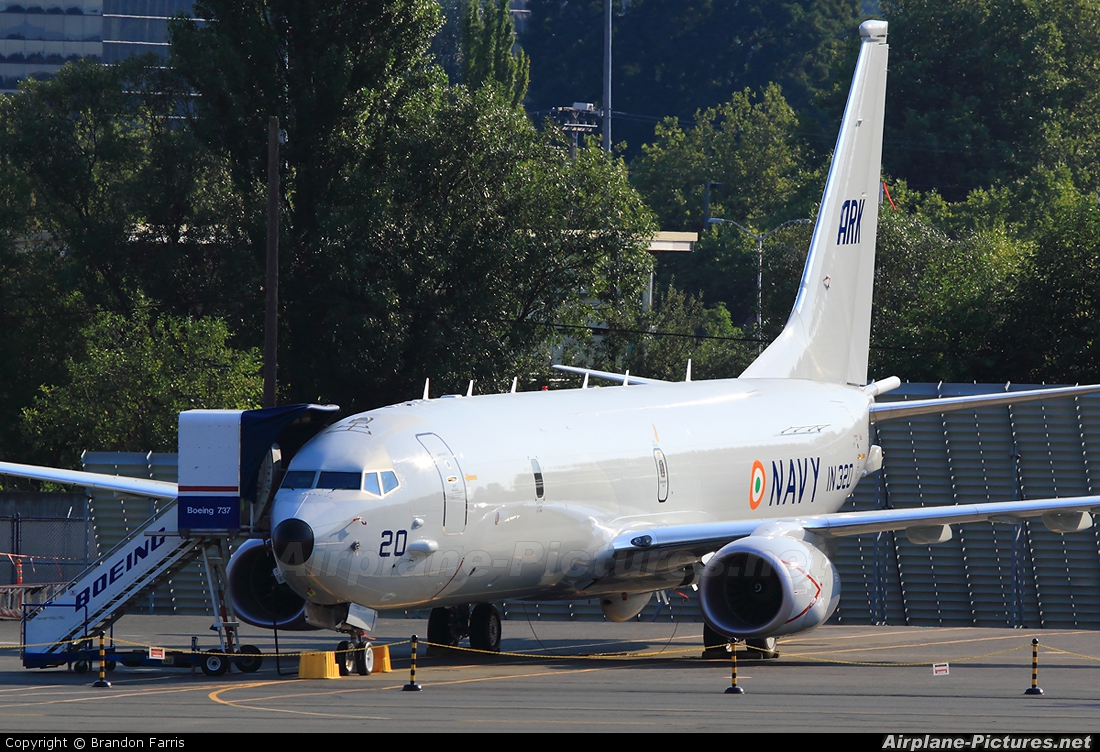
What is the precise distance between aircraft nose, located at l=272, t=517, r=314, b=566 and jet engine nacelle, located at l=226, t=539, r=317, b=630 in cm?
328

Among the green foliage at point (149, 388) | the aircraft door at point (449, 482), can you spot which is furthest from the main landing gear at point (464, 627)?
the green foliage at point (149, 388)

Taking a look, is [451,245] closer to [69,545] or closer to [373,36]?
[373,36]

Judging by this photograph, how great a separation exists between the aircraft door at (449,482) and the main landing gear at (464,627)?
456 cm

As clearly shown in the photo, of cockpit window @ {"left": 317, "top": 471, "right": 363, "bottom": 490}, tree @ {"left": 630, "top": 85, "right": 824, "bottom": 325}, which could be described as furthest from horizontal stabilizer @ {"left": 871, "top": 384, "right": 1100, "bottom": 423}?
tree @ {"left": 630, "top": 85, "right": 824, "bottom": 325}

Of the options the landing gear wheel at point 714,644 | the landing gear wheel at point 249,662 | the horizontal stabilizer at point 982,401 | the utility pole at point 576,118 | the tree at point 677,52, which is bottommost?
the landing gear wheel at point 714,644

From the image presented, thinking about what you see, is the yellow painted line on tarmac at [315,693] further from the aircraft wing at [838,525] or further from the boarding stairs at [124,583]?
the boarding stairs at [124,583]

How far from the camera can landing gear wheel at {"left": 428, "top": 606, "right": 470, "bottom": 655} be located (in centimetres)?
2744

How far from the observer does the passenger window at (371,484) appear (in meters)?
22.3

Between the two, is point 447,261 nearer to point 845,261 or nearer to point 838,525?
point 845,261

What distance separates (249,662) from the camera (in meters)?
24.6

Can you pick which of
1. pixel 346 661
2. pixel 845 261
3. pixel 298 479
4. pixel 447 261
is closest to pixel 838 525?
pixel 346 661

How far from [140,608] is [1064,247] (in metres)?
Result: 27.3

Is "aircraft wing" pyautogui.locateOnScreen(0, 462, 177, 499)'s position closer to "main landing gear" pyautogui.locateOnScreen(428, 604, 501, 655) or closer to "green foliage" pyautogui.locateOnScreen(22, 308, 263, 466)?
"main landing gear" pyautogui.locateOnScreen(428, 604, 501, 655)

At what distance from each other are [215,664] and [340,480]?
3981 mm
